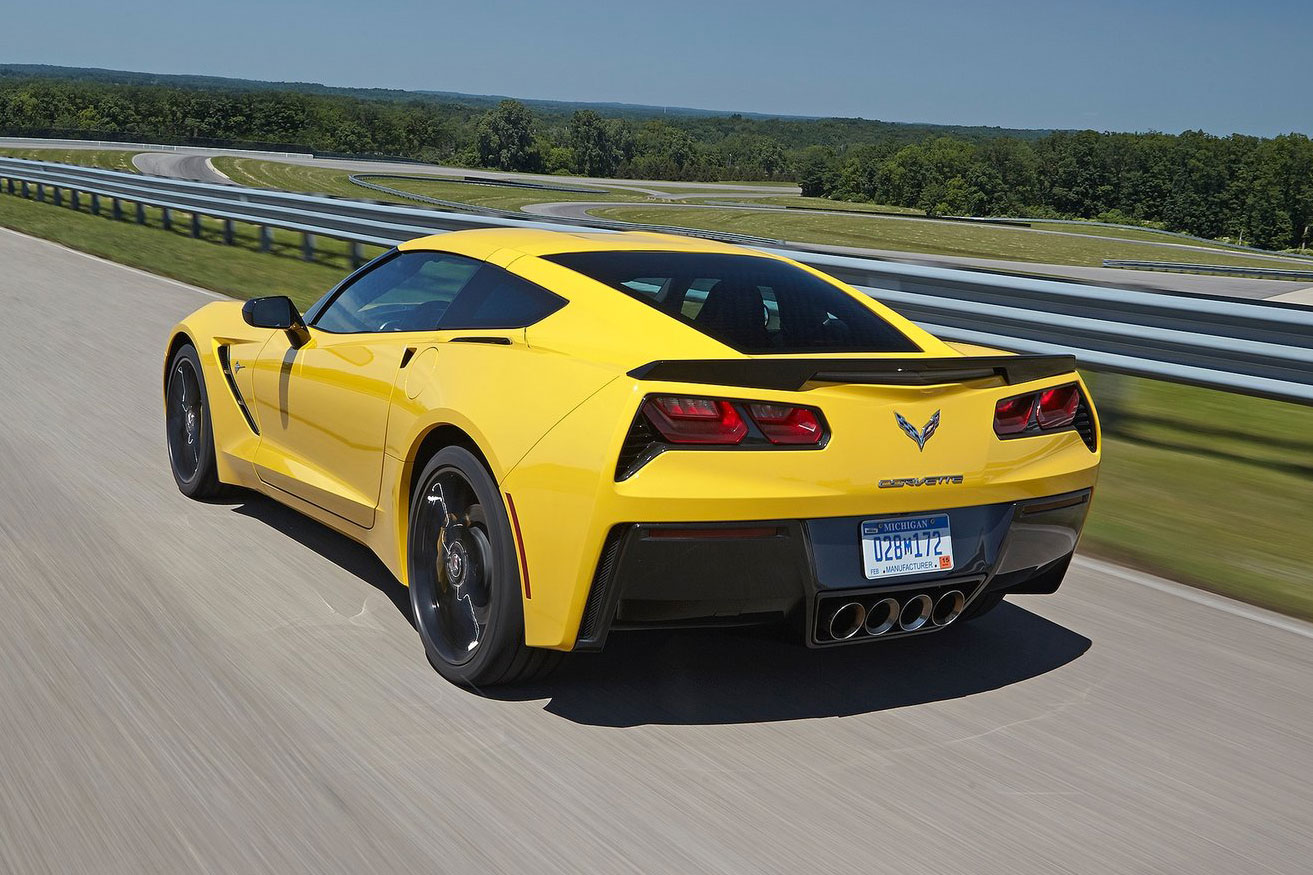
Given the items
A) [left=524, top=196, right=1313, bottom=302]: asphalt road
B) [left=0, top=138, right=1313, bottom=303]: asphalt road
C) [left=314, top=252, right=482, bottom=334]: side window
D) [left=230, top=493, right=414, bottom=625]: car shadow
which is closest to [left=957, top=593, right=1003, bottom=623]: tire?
[left=230, top=493, right=414, bottom=625]: car shadow

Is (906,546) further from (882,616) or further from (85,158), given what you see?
(85,158)

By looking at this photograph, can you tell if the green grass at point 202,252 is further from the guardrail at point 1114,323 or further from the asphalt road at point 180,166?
the asphalt road at point 180,166

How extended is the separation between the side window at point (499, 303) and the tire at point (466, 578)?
0.47 meters

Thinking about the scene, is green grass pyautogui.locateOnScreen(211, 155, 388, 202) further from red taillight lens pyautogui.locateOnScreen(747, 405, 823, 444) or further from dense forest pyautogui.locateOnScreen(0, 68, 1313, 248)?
red taillight lens pyautogui.locateOnScreen(747, 405, 823, 444)

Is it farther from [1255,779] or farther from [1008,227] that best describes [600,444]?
[1008,227]

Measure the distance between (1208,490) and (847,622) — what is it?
4368 mm

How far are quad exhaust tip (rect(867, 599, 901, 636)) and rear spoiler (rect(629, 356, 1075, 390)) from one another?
603 mm

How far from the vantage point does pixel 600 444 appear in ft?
11.6

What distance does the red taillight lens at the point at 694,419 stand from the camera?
3.54 metres

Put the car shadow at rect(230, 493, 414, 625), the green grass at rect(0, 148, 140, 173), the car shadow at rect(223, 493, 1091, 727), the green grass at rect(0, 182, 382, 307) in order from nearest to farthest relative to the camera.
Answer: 1. the car shadow at rect(223, 493, 1091, 727)
2. the car shadow at rect(230, 493, 414, 625)
3. the green grass at rect(0, 182, 382, 307)
4. the green grass at rect(0, 148, 140, 173)

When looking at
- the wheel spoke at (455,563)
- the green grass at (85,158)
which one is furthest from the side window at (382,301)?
the green grass at (85,158)

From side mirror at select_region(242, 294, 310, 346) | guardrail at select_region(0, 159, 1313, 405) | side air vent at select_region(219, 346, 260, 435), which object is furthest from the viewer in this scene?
guardrail at select_region(0, 159, 1313, 405)

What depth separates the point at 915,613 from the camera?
153 inches

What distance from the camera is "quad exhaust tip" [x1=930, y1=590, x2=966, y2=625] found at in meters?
3.90
